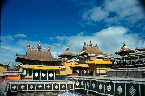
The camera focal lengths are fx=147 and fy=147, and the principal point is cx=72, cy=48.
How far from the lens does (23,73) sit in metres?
28.0

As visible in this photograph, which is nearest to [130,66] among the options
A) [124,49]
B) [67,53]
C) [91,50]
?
[124,49]

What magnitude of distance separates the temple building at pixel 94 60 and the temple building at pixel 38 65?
661cm

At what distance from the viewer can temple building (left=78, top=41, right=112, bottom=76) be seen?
29.1m

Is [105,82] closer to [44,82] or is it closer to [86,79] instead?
[86,79]

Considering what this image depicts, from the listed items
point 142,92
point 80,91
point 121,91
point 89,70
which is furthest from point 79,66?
point 142,92

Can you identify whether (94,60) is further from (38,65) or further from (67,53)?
(67,53)

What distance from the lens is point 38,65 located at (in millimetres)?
29812

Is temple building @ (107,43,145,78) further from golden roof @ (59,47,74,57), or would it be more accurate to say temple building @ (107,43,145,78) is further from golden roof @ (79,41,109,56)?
golden roof @ (59,47,74,57)

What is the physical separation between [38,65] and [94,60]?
11825 millimetres

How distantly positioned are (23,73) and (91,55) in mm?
15433

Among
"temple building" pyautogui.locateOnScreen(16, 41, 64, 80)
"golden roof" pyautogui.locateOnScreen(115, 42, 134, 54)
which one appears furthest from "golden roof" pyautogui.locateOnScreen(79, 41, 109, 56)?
"temple building" pyautogui.locateOnScreen(16, 41, 64, 80)

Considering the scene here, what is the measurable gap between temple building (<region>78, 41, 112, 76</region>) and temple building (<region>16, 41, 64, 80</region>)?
6611 millimetres

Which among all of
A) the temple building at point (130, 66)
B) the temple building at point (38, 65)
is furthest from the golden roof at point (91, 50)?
the temple building at point (130, 66)

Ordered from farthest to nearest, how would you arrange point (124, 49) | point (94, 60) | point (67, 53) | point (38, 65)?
point (67, 53), point (124, 49), point (94, 60), point (38, 65)
